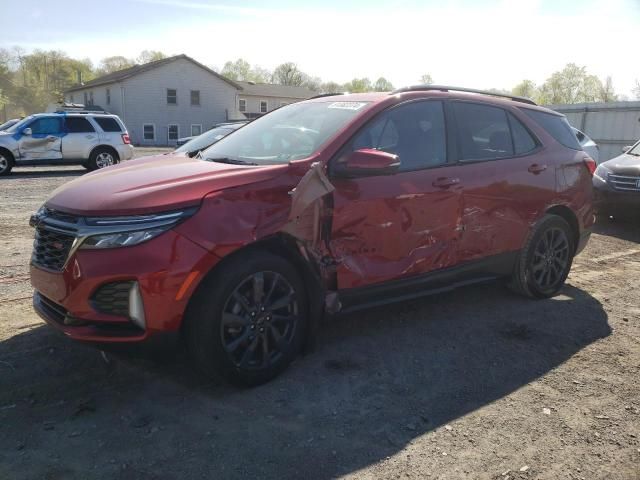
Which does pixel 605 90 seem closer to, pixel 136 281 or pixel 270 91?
pixel 270 91

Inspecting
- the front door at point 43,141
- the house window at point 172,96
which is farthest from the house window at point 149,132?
the front door at point 43,141

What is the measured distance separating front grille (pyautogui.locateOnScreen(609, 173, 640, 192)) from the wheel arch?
422cm

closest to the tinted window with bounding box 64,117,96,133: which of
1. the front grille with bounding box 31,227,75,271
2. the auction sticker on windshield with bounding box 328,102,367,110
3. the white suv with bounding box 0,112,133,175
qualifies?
the white suv with bounding box 0,112,133,175

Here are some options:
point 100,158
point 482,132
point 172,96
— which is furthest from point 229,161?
point 172,96

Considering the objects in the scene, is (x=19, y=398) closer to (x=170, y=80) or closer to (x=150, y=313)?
(x=150, y=313)

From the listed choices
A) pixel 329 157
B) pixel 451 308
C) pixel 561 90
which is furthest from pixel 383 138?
pixel 561 90

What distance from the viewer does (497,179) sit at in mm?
4555

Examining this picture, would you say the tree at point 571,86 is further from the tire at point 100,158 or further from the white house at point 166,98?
the tire at point 100,158

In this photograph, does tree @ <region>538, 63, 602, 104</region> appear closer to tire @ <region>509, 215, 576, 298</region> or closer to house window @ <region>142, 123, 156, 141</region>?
house window @ <region>142, 123, 156, 141</region>

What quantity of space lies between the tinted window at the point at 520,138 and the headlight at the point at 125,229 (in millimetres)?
3313

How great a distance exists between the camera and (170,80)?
4234 centimetres

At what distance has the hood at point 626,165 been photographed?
28.8ft

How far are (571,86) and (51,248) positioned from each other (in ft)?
273

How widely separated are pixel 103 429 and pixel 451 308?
319 cm
